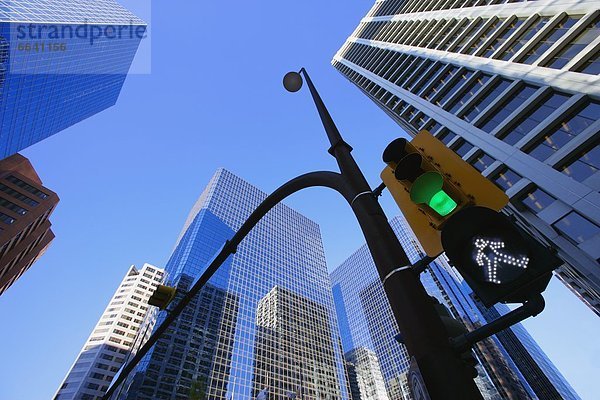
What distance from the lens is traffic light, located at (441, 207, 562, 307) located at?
2.08m

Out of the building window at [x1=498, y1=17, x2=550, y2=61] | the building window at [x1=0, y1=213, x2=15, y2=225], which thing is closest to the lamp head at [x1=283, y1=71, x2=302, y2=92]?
the building window at [x1=498, y1=17, x2=550, y2=61]

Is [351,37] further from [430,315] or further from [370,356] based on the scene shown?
[370,356]

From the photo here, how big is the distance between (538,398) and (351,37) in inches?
4441

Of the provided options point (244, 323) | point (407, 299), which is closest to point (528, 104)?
point (407, 299)

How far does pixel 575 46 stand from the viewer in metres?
23.3

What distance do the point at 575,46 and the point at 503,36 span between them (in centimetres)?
867

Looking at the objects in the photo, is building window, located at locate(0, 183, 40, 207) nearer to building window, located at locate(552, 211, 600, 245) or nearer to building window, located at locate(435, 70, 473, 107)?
building window, located at locate(435, 70, 473, 107)

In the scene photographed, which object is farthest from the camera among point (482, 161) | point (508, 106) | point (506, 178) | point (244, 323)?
point (244, 323)

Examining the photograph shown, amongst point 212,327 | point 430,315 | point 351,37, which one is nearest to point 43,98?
point 212,327

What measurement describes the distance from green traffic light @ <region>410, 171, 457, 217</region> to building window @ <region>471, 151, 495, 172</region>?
28.4m

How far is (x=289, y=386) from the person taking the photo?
81.1m

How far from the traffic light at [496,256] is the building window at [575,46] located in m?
29.8

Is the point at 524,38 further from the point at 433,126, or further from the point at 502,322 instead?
the point at 502,322

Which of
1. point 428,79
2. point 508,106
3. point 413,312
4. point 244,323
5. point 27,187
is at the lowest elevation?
point 413,312
